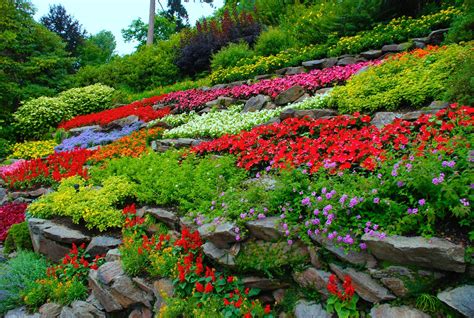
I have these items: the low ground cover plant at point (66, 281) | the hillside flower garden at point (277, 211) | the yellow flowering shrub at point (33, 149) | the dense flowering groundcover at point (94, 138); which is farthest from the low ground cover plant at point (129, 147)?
the yellow flowering shrub at point (33, 149)

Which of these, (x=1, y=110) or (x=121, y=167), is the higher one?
(x=1, y=110)

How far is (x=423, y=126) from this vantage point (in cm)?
472

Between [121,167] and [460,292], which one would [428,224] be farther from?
[121,167]

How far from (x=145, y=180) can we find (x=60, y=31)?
89.2 ft

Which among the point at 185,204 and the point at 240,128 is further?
the point at 240,128

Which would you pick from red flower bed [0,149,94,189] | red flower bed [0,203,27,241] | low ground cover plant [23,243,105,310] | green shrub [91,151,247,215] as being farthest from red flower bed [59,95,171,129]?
low ground cover plant [23,243,105,310]

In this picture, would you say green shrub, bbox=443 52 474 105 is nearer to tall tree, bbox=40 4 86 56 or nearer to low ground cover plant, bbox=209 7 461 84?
low ground cover plant, bbox=209 7 461 84

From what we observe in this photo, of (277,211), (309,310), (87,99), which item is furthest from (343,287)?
(87,99)

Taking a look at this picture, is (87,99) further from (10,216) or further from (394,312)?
(394,312)

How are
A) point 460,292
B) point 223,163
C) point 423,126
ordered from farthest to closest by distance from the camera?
point 223,163 < point 423,126 < point 460,292

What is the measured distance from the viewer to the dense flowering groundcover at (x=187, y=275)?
392 cm

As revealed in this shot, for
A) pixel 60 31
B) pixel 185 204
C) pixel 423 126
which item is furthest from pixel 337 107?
pixel 60 31

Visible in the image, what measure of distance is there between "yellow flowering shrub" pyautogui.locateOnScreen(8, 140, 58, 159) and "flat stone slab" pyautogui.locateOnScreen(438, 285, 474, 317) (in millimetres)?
11232

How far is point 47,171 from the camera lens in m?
8.72
